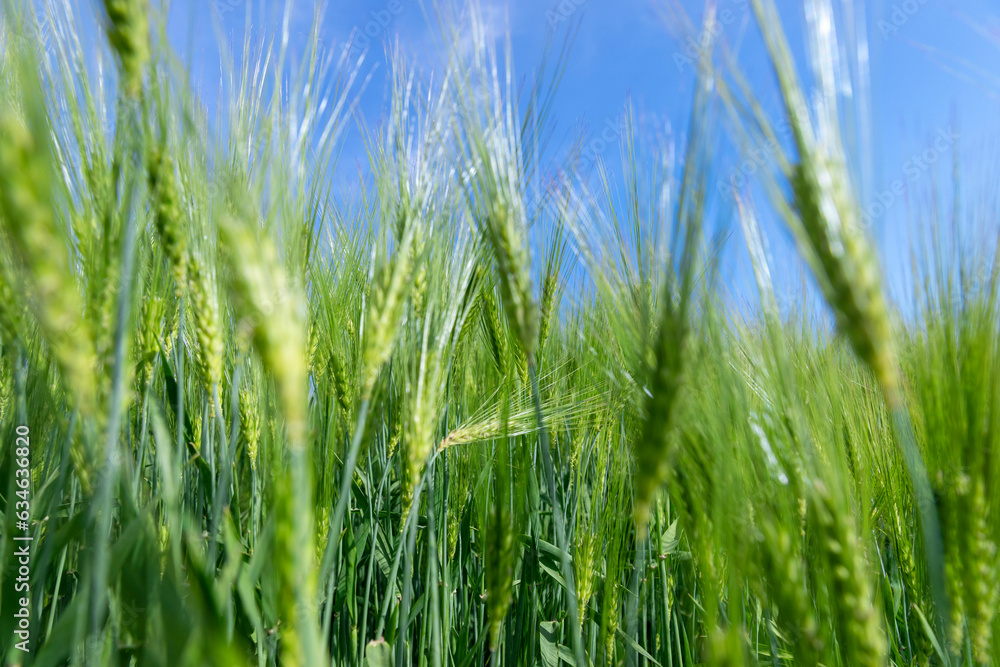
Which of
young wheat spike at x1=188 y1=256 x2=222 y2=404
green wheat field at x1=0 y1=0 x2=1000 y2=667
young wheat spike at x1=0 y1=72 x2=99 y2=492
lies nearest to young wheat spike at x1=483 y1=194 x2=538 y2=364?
green wheat field at x1=0 y1=0 x2=1000 y2=667

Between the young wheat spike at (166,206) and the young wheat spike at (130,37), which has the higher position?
the young wheat spike at (130,37)

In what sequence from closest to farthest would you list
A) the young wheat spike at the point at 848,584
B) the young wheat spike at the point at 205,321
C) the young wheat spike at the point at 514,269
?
the young wheat spike at the point at 848,584, the young wheat spike at the point at 205,321, the young wheat spike at the point at 514,269

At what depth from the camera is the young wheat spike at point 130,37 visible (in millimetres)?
574

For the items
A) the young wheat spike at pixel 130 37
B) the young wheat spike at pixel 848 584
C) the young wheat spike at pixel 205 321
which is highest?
the young wheat spike at pixel 130 37

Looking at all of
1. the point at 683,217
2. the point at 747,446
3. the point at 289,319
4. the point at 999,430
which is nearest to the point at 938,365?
the point at 999,430

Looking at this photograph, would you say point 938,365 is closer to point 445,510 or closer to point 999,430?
point 999,430

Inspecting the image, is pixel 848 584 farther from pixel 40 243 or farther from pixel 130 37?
pixel 130 37

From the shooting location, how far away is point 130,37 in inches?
22.7

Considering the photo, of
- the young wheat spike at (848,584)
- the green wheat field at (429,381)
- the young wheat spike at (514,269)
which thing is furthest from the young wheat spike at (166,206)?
the young wheat spike at (848,584)

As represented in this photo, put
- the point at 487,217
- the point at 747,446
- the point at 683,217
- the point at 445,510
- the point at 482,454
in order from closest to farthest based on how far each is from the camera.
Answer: the point at 683,217 → the point at 747,446 → the point at 487,217 → the point at 445,510 → the point at 482,454

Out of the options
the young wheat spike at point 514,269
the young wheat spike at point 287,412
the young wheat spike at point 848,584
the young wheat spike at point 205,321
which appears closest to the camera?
the young wheat spike at point 287,412

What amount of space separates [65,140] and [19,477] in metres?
0.58

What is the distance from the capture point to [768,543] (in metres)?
0.65

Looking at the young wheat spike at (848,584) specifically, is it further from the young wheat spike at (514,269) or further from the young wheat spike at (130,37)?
the young wheat spike at (130,37)
